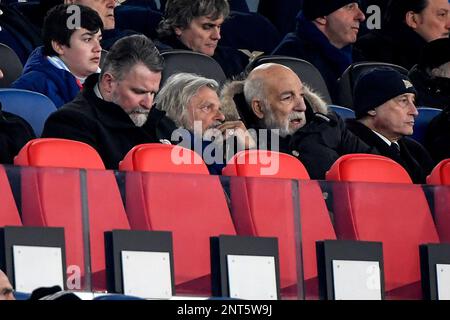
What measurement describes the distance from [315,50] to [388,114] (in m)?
0.85

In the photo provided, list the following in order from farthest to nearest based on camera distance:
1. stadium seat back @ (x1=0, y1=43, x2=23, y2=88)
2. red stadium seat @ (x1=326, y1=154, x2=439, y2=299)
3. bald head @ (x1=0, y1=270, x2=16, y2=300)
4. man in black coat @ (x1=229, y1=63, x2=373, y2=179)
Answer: stadium seat back @ (x1=0, y1=43, x2=23, y2=88) < man in black coat @ (x1=229, y1=63, x2=373, y2=179) < red stadium seat @ (x1=326, y1=154, x2=439, y2=299) < bald head @ (x1=0, y1=270, x2=16, y2=300)

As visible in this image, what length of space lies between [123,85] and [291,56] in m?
1.43

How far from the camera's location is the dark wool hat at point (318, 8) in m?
6.40

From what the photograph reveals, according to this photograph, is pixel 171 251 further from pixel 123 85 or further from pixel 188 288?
pixel 123 85

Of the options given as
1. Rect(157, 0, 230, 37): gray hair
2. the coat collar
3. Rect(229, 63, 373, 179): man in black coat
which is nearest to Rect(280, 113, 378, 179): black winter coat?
Rect(229, 63, 373, 179): man in black coat

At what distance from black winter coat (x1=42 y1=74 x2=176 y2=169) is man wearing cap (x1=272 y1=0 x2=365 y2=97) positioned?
4.68ft

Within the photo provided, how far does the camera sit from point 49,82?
5.26 metres

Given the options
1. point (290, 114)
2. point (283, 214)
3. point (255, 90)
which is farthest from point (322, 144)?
point (283, 214)

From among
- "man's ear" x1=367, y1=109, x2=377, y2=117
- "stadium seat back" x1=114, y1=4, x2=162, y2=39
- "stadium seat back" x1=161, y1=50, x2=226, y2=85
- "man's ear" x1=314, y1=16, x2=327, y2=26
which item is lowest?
"man's ear" x1=367, y1=109, x2=377, y2=117

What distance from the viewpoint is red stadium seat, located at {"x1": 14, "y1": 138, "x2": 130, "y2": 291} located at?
4.06 meters

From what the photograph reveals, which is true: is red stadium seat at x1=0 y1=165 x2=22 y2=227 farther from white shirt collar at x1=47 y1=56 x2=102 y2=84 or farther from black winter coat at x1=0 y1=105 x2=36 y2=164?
white shirt collar at x1=47 y1=56 x2=102 y2=84

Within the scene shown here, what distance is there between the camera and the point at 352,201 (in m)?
4.52

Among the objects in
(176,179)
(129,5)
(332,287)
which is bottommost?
(332,287)

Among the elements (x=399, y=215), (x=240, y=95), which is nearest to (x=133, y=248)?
(x=399, y=215)
